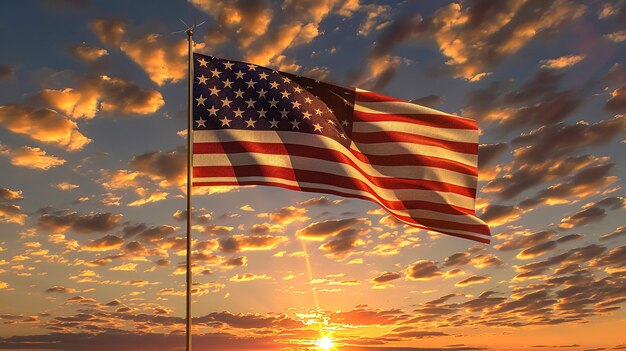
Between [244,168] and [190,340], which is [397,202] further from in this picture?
[190,340]

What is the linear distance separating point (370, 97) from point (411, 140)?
1773mm

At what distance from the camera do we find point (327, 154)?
20312mm

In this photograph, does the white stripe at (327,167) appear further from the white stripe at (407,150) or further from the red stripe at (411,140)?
the red stripe at (411,140)

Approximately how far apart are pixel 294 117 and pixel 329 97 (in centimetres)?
140

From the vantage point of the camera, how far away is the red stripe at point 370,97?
21.5 meters

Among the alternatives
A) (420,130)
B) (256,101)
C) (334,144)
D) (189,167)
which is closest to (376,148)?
(420,130)

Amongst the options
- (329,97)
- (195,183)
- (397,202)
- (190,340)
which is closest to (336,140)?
(329,97)

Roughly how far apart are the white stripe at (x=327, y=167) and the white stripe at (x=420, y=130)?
154cm

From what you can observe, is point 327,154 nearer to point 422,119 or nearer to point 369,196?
point 369,196

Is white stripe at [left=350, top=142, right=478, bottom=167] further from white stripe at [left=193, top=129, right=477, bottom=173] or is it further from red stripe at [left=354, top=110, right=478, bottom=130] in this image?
red stripe at [left=354, top=110, right=478, bottom=130]

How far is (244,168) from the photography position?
64.0 feet

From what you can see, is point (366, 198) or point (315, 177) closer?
point (315, 177)

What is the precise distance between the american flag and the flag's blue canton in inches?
1.1

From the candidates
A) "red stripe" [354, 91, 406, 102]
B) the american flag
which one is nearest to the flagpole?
the american flag
